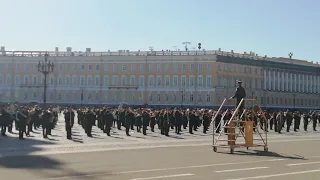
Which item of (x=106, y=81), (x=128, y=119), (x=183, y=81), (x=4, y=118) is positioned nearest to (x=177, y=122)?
(x=128, y=119)

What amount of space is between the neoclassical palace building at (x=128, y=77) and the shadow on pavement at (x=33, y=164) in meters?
79.8

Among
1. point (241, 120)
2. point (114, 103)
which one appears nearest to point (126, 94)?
point (114, 103)

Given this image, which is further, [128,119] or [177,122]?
[177,122]

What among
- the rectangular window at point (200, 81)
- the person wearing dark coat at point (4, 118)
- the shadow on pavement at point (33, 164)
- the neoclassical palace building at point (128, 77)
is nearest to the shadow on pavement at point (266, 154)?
the shadow on pavement at point (33, 164)

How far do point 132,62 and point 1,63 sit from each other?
83.9ft

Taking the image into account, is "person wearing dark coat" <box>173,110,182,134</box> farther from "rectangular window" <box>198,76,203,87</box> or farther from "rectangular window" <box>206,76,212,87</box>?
"rectangular window" <box>206,76,212,87</box>

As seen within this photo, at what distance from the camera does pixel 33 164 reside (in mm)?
15453

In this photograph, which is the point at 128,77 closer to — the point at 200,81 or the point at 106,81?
the point at 106,81

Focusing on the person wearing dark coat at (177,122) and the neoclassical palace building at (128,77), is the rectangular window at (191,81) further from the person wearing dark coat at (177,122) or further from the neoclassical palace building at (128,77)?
the person wearing dark coat at (177,122)

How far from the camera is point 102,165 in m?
15.2

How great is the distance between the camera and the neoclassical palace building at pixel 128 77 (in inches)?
3959

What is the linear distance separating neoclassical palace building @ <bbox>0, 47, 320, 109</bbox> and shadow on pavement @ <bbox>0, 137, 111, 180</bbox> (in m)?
79.8

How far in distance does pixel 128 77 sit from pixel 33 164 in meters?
87.8

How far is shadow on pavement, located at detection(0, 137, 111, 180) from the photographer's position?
13.1m
